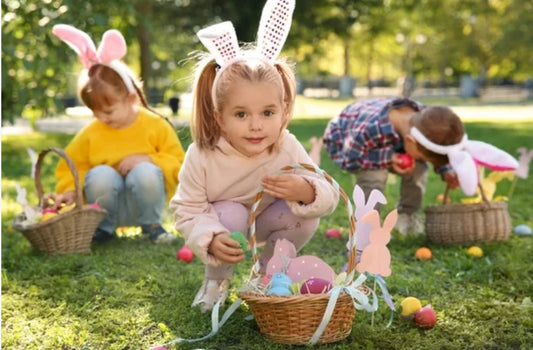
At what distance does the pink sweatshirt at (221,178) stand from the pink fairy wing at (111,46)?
1.35 m

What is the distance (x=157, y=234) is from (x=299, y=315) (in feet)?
5.88

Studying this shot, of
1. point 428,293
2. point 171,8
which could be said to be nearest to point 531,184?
point 428,293

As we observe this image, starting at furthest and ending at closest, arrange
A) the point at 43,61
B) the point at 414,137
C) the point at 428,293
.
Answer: the point at 43,61, the point at 414,137, the point at 428,293

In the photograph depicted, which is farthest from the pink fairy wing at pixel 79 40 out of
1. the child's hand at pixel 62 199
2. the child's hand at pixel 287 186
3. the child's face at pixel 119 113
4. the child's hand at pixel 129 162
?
the child's hand at pixel 287 186

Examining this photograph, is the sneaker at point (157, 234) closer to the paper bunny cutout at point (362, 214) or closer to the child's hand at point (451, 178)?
the child's hand at point (451, 178)

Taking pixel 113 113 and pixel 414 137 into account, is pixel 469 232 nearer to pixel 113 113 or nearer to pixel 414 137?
pixel 414 137

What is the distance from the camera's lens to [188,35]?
50.0ft

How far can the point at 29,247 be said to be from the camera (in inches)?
149

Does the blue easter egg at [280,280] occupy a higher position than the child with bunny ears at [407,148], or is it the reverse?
the child with bunny ears at [407,148]

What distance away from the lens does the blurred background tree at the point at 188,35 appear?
6953 millimetres

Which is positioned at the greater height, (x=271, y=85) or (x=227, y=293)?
(x=271, y=85)

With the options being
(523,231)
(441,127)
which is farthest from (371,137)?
(523,231)

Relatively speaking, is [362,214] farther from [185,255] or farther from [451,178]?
[451,178]

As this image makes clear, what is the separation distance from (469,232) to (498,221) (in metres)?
0.16
